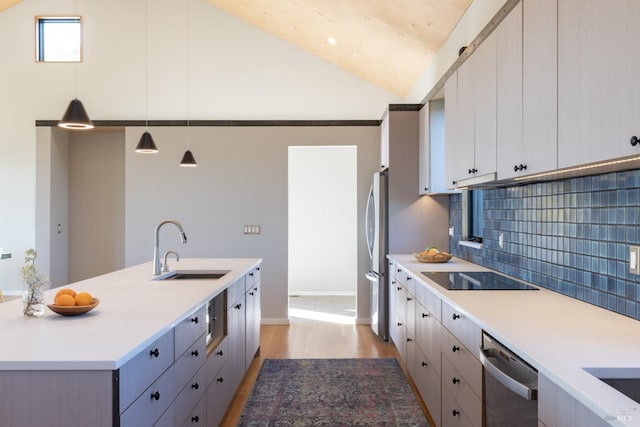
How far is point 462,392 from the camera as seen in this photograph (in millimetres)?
2068

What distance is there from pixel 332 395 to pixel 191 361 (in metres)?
1.55

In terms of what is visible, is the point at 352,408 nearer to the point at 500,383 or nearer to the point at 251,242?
the point at 500,383

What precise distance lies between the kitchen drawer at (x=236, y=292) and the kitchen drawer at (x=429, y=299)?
1244 millimetres

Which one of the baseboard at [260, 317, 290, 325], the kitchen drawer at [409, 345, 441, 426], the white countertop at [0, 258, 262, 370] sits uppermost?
the white countertop at [0, 258, 262, 370]

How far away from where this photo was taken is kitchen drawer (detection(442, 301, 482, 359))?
6.08 feet

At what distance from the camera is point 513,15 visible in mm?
2199

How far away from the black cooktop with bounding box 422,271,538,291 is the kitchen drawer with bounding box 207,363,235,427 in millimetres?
1392

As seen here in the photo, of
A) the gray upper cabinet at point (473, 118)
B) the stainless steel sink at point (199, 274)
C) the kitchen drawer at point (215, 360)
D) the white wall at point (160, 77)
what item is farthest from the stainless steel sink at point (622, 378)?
the white wall at point (160, 77)

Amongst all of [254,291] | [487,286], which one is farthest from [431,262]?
[254,291]

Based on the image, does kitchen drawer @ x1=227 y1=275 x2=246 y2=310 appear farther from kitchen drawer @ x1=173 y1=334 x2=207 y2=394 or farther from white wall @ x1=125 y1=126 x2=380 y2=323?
white wall @ x1=125 y1=126 x2=380 y2=323

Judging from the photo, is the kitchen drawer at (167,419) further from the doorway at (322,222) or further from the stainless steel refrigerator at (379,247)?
the doorway at (322,222)

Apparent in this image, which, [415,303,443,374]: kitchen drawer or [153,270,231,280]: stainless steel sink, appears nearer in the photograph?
[415,303,443,374]: kitchen drawer

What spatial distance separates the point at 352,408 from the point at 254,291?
Answer: 1.32m

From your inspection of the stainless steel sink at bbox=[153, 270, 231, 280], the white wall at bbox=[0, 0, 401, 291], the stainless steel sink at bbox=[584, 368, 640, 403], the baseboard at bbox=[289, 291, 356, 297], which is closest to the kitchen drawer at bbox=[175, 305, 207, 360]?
the stainless steel sink at bbox=[153, 270, 231, 280]
